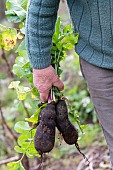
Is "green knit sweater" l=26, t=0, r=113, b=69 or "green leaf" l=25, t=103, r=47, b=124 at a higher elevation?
"green knit sweater" l=26, t=0, r=113, b=69

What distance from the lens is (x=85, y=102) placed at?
498 cm

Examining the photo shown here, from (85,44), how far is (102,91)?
243 millimetres

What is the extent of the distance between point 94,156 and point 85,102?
72cm

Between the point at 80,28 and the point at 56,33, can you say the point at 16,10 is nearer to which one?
the point at 56,33

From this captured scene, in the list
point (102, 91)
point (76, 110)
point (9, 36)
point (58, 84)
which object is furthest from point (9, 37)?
point (76, 110)

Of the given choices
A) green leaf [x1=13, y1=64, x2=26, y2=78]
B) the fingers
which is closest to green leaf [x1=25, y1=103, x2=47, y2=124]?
the fingers

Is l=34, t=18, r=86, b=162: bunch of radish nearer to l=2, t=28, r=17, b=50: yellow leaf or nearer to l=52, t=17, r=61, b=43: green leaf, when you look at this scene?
l=52, t=17, r=61, b=43: green leaf

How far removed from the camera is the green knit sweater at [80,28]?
2.27m

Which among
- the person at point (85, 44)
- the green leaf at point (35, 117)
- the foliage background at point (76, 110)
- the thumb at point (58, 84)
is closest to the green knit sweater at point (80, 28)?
the person at point (85, 44)

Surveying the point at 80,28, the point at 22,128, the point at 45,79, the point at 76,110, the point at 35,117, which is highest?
the point at 80,28

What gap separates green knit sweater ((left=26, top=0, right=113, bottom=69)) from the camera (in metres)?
2.27

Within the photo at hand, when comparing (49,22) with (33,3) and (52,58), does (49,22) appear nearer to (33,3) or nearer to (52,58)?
(33,3)

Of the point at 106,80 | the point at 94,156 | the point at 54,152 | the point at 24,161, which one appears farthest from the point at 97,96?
the point at 54,152

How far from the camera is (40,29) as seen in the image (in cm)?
230
